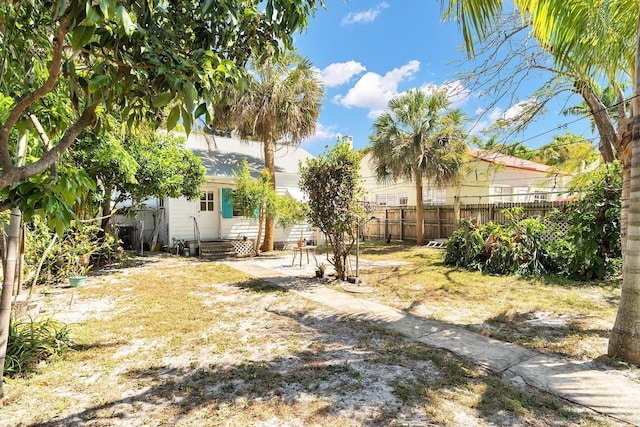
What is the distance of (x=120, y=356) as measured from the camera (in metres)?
4.03

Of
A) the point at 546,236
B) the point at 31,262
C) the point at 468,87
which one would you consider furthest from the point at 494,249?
the point at 31,262

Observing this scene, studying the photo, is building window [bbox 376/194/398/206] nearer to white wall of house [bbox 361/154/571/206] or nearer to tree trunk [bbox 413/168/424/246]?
white wall of house [bbox 361/154/571/206]

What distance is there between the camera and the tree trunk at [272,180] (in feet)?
45.9

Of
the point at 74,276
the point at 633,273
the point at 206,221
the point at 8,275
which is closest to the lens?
the point at 8,275

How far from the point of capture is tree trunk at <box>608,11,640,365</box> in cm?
356

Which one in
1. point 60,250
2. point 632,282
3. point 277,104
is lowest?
point 632,282

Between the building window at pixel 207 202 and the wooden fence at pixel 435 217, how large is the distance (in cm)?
695

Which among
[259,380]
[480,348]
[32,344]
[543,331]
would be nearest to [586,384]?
[480,348]

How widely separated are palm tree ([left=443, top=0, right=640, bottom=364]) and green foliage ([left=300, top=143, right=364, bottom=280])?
4.08 m

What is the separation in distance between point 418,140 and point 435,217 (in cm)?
469

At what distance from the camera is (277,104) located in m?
13.1

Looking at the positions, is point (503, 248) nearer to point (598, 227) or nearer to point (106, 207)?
point (598, 227)

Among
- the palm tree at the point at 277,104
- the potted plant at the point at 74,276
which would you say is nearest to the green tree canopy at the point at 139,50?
the potted plant at the point at 74,276

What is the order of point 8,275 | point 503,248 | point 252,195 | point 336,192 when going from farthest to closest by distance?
point 252,195 < point 503,248 < point 336,192 < point 8,275
